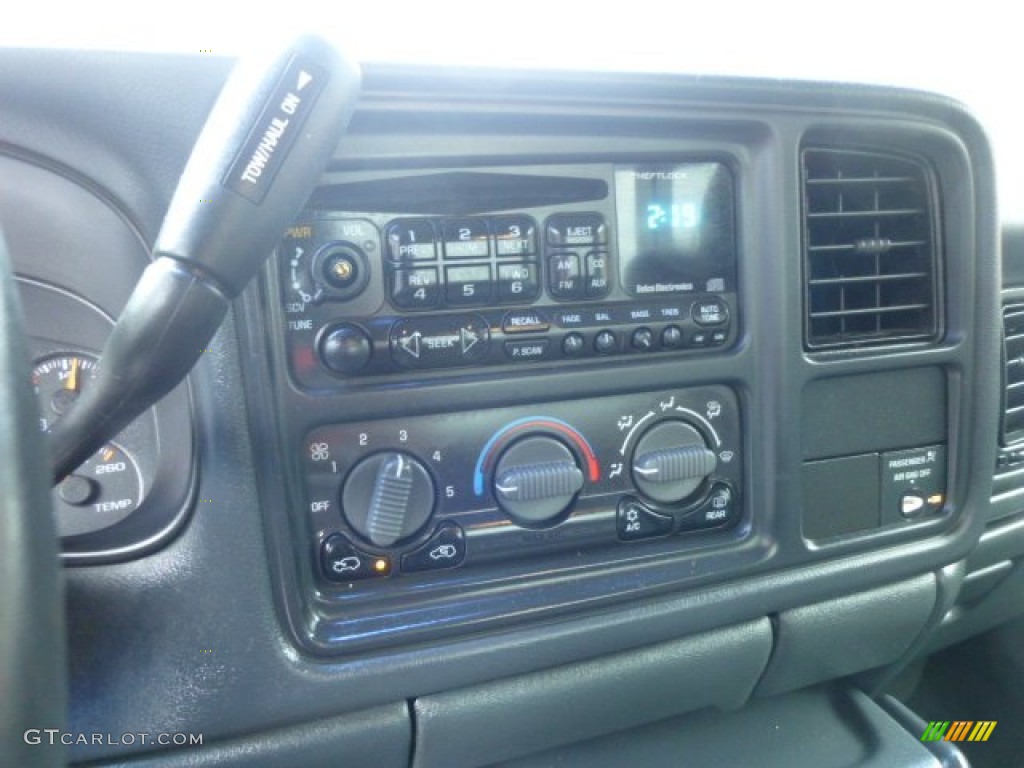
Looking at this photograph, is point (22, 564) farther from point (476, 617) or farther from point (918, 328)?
point (918, 328)

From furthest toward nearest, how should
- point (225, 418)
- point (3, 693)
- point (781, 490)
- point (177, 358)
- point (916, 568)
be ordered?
point (916, 568)
point (781, 490)
point (225, 418)
point (177, 358)
point (3, 693)

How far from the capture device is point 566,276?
0.89 metres

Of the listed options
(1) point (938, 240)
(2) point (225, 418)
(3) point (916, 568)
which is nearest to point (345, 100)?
(2) point (225, 418)

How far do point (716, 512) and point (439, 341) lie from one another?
378mm

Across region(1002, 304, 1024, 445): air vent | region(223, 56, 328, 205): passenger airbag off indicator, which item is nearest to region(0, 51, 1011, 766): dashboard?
region(223, 56, 328, 205): passenger airbag off indicator

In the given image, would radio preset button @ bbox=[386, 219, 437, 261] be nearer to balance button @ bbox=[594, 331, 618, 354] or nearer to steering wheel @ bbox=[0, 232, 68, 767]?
balance button @ bbox=[594, 331, 618, 354]

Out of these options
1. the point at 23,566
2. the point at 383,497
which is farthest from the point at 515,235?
the point at 23,566

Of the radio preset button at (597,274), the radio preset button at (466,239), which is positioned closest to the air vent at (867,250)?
the radio preset button at (597,274)

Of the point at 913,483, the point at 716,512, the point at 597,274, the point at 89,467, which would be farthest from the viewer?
the point at 913,483

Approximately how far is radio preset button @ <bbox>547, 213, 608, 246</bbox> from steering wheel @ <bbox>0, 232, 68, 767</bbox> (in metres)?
0.50

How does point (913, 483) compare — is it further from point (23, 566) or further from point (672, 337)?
point (23, 566)

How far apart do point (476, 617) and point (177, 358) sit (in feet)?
1.30

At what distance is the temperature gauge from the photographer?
81cm

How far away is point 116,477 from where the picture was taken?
81cm
